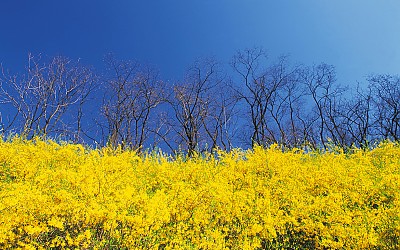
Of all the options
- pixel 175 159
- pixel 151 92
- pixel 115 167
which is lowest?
pixel 115 167

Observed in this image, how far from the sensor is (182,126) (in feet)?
83.3

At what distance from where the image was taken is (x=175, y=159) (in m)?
7.55

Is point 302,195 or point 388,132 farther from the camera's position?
point 388,132

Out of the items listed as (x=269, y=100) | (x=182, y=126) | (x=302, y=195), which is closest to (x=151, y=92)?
(x=182, y=126)

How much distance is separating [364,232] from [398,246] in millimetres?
345

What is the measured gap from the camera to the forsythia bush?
11.4ft

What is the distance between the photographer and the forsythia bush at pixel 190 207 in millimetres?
3479

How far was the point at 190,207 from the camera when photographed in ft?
14.2

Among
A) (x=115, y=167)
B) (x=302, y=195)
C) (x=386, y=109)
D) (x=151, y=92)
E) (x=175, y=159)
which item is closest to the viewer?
(x=302, y=195)

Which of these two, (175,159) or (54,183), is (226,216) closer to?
(54,183)

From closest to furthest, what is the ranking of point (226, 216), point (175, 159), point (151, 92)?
point (226, 216)
point (175, 159)
point (151, 92)

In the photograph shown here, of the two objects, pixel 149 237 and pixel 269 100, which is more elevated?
pixel 269 100

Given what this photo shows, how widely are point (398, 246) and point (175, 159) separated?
4919mm

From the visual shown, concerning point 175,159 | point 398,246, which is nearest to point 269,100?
point 175,159
